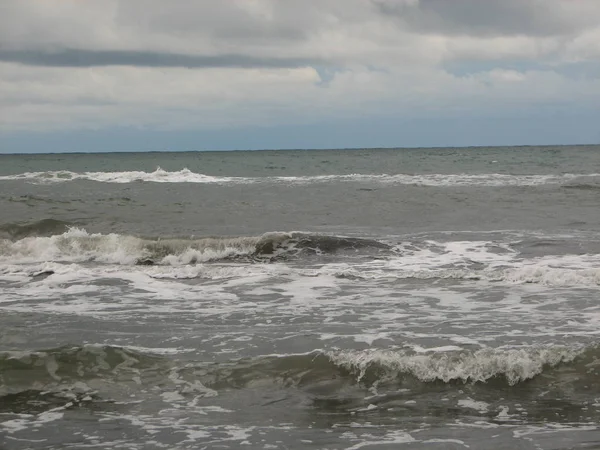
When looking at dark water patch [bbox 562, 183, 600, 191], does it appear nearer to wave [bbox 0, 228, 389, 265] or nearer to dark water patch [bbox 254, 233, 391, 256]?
dark water patch [bbox 254, 233, 391, 256]

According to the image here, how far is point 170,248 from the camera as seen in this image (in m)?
17.7

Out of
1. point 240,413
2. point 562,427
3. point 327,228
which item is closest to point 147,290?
point 240,413

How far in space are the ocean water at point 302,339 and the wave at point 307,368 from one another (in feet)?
0.07

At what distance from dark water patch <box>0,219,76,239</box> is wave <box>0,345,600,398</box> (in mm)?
12908

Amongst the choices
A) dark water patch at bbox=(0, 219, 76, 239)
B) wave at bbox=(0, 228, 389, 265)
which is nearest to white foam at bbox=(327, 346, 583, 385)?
wave at bbox=(0, 228, 389, 265)

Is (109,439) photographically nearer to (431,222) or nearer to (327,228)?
(327,228)

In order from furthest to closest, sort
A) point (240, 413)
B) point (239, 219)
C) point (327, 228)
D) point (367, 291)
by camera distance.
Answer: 1. point (239, 219)
2. point (327, 228)
3. point (367, 291)
4. point (240, 413)

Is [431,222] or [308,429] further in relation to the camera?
[431,222]

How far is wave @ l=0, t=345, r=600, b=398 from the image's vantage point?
7750mm

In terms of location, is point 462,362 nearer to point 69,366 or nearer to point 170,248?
point 69,366

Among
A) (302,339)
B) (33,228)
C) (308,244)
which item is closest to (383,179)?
(33,228)

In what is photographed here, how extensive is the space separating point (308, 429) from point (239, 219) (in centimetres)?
1764

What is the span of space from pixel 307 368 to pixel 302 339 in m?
1.16

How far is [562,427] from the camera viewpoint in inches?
251
